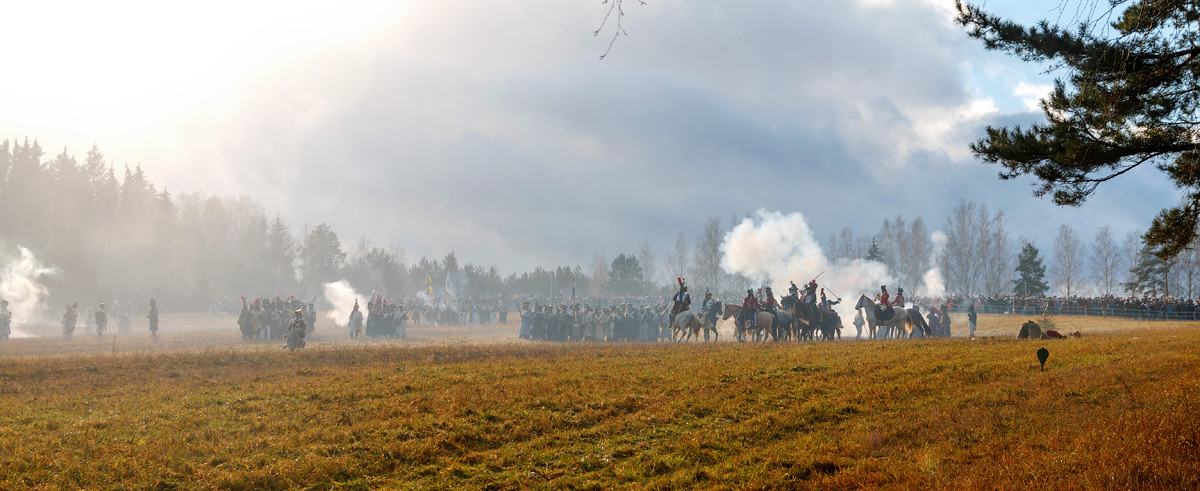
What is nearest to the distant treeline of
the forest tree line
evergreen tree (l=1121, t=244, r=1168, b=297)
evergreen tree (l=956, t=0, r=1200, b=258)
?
the forest tree line

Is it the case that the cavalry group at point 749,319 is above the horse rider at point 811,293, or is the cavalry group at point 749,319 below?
below

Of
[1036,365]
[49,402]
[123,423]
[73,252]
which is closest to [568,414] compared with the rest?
[123,423]

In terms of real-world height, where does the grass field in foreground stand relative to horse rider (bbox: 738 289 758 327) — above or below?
below

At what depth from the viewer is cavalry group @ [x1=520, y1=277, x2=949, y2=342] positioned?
1157 inches

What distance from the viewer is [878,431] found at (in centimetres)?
1032

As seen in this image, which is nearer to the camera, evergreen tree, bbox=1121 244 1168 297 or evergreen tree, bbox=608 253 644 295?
evergreen tree, bbox=1121 244 1168 297

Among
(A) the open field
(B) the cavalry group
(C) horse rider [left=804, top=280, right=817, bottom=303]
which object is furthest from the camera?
(C) horse rider [left=804, top=280, right=817, bottom=303]

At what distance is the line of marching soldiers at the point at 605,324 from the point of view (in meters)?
37.8

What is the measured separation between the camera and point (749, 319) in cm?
2923

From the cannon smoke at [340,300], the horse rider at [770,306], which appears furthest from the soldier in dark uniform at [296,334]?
the cannon smoke at [340,300]

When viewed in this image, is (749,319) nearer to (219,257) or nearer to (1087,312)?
(1087,312)

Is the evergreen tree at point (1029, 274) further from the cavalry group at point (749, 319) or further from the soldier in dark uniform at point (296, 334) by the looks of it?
the soldier in dark uniform at point (296, 334)

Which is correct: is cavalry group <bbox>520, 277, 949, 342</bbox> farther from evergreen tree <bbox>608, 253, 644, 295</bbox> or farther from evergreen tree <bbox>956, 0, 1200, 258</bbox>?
evergreen tree <bbox>608, 253, 644, 295</bbox>

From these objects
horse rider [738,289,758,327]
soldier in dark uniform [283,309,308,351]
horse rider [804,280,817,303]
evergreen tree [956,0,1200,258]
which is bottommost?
soldier in dark uniform [283,309,308,351]
